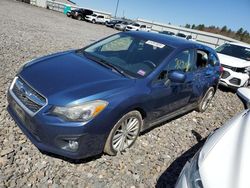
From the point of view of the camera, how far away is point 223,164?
217 centimetres

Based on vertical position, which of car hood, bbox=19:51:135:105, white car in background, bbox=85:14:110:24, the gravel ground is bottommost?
white car in background, bbox=85:14:110:24

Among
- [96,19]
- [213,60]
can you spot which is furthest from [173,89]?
[96,19]

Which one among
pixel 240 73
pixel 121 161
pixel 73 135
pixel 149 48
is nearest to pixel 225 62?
pixel 240 73

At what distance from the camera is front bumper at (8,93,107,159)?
294 cm

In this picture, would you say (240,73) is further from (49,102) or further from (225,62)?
(49,102)

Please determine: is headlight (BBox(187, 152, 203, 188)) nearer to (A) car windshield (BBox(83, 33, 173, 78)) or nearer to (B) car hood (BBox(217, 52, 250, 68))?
(A) car windshield (BBox(83, 33, 173, 78))

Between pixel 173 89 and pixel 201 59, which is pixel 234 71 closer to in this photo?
pixel 201 59

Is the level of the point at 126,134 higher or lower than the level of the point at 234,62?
lower

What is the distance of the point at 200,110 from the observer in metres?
6.21

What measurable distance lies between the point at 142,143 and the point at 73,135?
1636mm

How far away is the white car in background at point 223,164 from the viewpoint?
6.55 feet

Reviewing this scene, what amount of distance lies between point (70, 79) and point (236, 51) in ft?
28.1

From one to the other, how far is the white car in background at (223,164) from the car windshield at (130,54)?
1.59 meters

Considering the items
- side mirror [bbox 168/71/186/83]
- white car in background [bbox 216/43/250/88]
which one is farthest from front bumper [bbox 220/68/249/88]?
side mirror [bbox 168/71/186/83]
